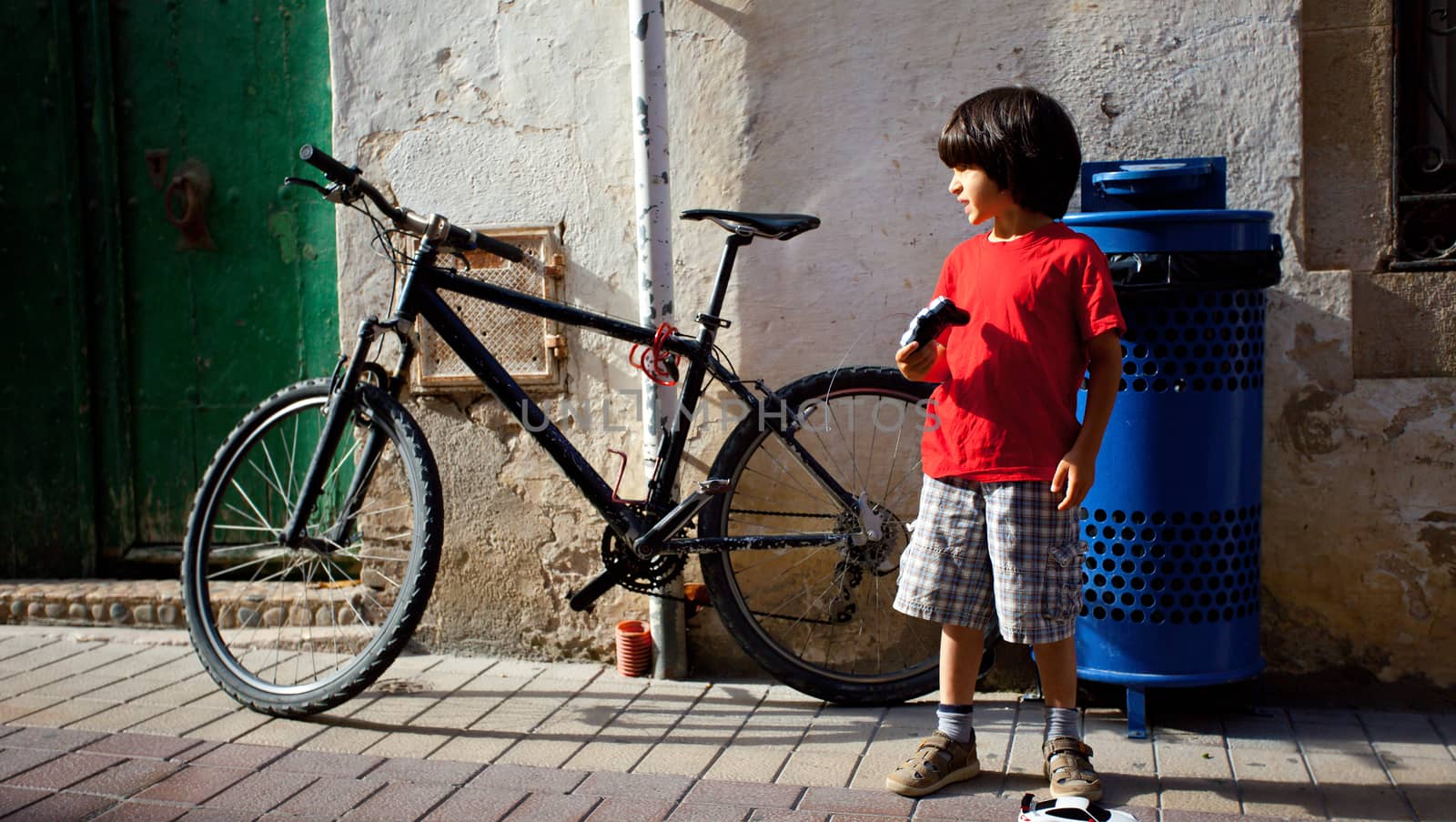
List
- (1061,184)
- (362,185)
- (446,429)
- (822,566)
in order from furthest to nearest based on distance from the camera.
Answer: (446,429)
(822,566)
(362,185)
(1061,184)

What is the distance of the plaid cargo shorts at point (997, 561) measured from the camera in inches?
107

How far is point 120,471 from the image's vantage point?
466cm

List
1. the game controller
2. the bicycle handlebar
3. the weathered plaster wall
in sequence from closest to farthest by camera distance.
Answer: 1. the game controller
2. the bicycle handlebar
3. the weathered plaster wall

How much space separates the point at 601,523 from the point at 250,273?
1754mm

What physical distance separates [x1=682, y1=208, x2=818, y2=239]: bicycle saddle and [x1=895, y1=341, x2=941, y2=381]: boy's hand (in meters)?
0.74

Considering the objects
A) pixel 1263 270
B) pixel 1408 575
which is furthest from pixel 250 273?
pixel 1408 575

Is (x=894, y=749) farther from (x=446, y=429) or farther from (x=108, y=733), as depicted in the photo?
(x=108, y=733)

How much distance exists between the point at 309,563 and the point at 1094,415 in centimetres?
261

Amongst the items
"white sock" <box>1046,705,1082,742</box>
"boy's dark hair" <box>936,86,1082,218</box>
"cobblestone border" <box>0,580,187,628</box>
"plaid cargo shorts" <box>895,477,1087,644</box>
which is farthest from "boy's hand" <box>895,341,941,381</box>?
"cobblestone border" <box>0,580,187,628</box>

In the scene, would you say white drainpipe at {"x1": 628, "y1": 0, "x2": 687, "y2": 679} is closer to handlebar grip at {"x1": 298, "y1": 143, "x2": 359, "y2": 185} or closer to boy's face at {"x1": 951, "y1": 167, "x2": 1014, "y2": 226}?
handlebar grip at {"x1": 298, "y1": 143, "x2": 359, "y2": 185}

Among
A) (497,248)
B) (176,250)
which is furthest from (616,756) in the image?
(176,250)

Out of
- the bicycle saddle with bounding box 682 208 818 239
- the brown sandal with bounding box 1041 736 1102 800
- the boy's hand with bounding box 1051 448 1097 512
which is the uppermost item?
the bicycle saddle with bounding box 682 208 818 239

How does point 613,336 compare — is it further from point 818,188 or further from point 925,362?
point 925,362

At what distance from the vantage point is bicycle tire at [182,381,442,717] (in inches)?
132
